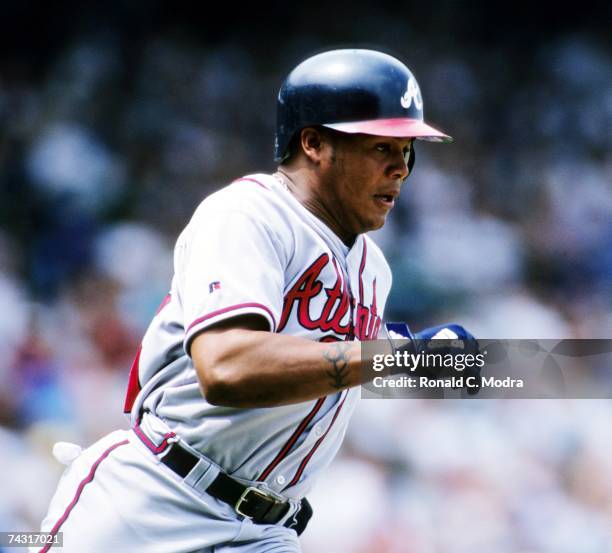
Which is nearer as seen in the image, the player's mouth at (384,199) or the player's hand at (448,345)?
the player's hand at (448,345)

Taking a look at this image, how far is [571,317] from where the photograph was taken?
5316mm

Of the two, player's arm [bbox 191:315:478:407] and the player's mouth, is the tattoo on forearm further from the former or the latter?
the player's mouth

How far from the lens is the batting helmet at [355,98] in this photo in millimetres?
2275

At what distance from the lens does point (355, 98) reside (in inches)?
89.7

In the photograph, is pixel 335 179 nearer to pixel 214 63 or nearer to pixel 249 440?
pixel 249 440

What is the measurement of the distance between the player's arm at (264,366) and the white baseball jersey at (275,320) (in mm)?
118

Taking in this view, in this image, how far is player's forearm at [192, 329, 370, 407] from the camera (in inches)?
67.0

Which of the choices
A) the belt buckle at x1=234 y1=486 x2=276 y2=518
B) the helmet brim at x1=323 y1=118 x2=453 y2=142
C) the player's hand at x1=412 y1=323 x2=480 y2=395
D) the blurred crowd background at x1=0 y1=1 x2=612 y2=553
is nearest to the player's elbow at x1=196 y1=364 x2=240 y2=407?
the player's hand at x1=412 y1=323 x2=480 y2=395

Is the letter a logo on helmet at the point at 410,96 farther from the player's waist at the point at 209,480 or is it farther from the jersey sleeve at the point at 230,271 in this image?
the player's waist at the point at 209,480

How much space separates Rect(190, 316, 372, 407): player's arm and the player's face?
24.7 inches

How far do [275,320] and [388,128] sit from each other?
664mm

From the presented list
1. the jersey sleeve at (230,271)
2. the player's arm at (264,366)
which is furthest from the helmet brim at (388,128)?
the player's arm at (264,366)

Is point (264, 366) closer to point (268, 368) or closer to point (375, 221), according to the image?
point (268, 368)

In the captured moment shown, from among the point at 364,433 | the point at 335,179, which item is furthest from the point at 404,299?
the point at 335,179
